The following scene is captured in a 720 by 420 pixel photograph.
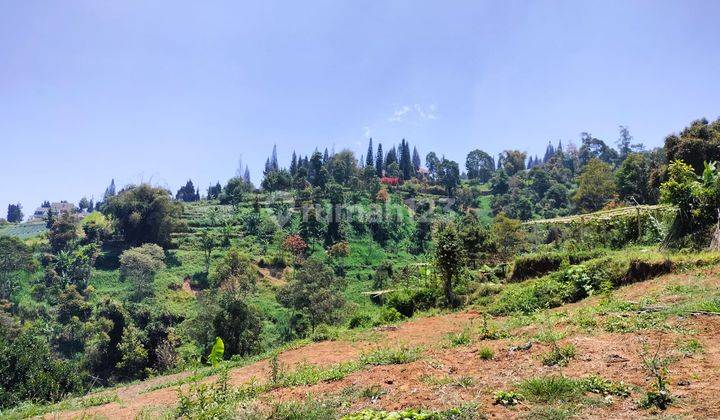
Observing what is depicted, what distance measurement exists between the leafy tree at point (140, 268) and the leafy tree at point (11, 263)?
9458 millimetres

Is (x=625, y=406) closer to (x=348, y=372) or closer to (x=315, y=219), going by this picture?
(x=348, y=372)

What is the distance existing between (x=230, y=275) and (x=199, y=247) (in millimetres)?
15233

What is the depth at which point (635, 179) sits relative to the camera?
141 ft

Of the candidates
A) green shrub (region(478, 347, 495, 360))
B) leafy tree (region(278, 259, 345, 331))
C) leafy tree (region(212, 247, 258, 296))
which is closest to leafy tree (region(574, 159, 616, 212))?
leafy tree (region(278, 259, 345, 331))

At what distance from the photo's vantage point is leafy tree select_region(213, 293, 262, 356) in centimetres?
2230

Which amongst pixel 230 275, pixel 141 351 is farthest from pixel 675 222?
pixel 230 275

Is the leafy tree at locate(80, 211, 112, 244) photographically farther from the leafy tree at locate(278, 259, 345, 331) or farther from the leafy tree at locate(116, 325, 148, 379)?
the leafy tree at locate(278, 259, 345, 331)

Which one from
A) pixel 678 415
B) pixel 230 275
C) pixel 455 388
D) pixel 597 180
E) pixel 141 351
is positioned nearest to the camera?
pixel 678 415

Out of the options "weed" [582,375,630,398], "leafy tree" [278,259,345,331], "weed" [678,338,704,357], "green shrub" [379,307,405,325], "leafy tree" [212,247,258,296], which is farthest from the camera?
"leafy tree" [212,247,258,296]

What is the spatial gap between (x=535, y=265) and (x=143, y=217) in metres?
48.2

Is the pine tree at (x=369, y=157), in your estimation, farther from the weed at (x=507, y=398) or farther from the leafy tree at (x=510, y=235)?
the weed at (x=507, y=398)

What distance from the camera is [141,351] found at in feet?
87.1

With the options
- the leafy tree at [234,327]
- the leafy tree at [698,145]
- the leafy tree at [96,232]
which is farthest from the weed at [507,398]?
the leafy tree at [96,232]

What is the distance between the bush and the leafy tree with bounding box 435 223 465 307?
2598mm
